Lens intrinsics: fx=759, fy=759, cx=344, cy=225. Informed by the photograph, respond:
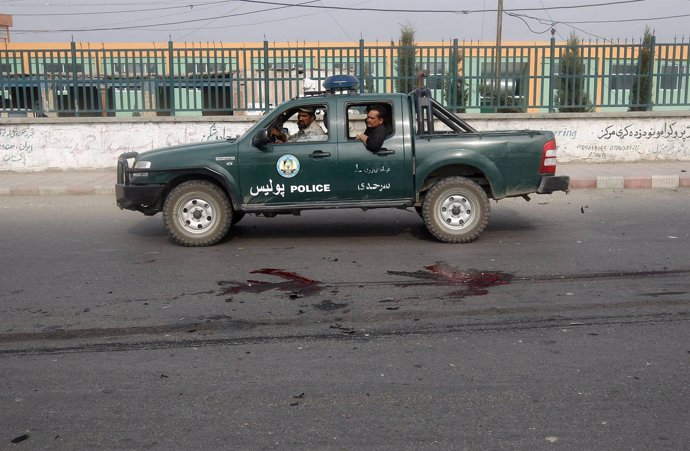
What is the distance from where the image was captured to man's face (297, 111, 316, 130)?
29.7 ft

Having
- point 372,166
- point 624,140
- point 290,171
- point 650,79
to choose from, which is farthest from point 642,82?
point 290,171

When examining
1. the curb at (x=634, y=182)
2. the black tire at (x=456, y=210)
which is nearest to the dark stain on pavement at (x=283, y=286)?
the black tire at (x=456, y=210)

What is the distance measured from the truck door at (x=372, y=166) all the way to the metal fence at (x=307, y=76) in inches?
304

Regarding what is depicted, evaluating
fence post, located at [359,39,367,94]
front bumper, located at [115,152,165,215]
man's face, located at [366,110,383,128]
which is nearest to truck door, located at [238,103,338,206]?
man's face, located at [366,110,383,128]

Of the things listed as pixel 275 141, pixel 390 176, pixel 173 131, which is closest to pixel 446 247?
pixel 390 176

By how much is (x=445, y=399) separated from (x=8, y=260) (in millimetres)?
5990

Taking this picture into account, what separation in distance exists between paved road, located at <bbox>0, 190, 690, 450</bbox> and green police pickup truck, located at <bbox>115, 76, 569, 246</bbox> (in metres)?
0.46

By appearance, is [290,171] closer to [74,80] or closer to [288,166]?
[288,166]

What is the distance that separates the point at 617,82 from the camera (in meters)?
16.5

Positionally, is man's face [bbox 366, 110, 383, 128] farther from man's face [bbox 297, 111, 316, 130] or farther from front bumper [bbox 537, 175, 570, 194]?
front bumper [bbox 537, 175, 570, 194]

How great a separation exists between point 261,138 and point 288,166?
446 millimetres

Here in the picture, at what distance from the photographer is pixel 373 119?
8805mm

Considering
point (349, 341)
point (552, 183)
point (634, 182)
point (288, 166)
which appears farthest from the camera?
point (634, 182)

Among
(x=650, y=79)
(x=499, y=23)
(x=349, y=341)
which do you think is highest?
(x=499, y=23)
